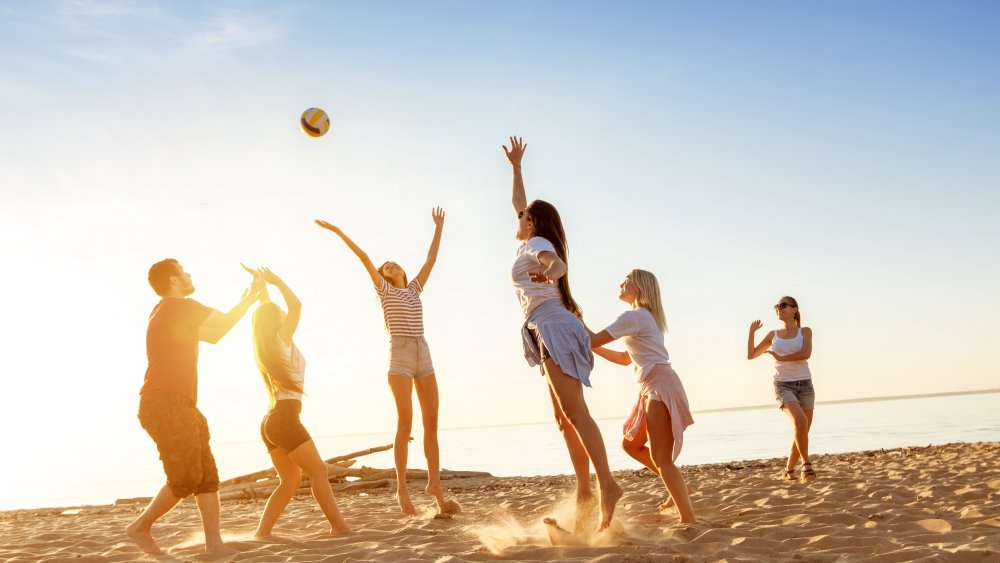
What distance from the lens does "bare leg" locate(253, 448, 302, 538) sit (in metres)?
5.82

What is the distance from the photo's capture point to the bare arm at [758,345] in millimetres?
7922

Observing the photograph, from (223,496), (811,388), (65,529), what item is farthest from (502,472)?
(65,529)

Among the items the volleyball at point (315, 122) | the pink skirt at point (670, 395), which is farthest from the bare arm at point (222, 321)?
the volleyball at point (315, 122)

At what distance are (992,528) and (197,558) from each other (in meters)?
5.02

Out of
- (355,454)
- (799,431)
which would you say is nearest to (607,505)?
(799,431)

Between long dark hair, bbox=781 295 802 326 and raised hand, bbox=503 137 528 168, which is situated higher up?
raised hand, bbox=503 137 528 168

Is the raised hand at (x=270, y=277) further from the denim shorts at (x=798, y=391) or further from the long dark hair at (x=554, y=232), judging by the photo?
the denim shorts at (x=798, y=391)

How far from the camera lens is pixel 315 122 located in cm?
860

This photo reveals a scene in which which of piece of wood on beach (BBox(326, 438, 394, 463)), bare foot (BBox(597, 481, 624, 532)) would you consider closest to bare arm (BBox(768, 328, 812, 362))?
bare foot (BBox(597, 481, 624, 532))

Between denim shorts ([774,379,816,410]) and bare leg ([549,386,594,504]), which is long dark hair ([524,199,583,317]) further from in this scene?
denim shorts ([774,379,816,410])

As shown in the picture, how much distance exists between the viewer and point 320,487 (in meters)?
5.63

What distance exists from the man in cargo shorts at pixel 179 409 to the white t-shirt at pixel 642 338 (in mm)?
2584

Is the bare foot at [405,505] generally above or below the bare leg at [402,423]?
below

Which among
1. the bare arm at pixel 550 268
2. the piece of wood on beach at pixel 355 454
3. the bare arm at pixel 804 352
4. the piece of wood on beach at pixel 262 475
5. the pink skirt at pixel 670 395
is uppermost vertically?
the bare arm at pixel 550 268
